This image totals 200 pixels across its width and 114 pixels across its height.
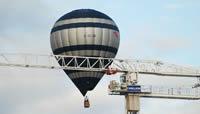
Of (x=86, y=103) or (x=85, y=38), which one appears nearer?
(x=86, y=103)

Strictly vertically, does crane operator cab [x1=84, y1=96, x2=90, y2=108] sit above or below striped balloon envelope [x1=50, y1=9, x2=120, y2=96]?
below

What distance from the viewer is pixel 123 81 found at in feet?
480

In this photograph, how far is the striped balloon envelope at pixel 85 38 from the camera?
140375mm

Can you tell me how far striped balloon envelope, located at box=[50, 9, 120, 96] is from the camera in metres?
140

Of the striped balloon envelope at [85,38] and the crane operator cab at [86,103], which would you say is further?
the striped balloon envelope at [85,38]

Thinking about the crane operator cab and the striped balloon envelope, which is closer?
the crane operator cab

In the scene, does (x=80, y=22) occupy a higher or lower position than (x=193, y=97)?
higher

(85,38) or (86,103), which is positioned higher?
(85,38)

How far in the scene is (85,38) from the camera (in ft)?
459

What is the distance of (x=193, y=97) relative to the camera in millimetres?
147500

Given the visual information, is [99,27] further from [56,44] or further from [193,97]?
[193,97]

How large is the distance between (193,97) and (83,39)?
22.9m

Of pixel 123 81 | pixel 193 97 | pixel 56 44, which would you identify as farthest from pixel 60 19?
pixel 193 97

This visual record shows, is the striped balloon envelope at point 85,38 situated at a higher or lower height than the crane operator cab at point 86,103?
higher
